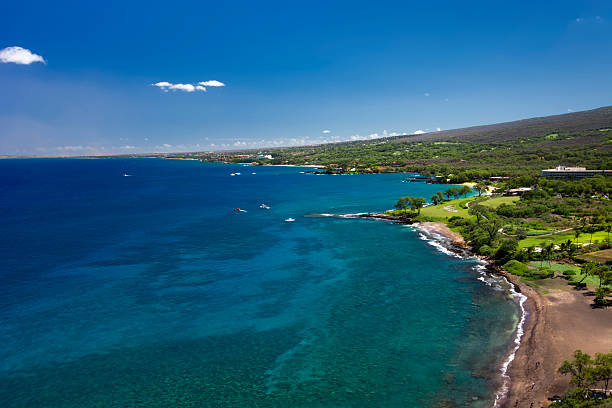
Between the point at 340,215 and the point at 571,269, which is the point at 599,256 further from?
the point at 340,215

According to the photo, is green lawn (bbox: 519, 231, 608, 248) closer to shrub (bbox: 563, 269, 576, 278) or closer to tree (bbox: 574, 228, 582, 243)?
tree (bbox: 574, 228, 582, 243)

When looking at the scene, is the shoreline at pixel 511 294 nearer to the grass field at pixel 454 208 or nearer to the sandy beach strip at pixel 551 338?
the sandy beach strip at pixel 551 338

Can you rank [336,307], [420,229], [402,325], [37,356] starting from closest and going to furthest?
1. [37,356]
2. [402,325]
3. [336,307]
4. [420,229]

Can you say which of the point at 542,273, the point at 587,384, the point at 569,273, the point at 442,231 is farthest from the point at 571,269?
the point at 587,384

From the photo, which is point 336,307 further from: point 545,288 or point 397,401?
point 545,288

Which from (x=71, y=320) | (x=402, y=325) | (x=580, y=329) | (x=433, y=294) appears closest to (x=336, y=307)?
(x=402, y=325)

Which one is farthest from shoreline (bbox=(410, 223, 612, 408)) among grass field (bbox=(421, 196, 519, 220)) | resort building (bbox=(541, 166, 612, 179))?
resort building (bbox=(541, 166, 612, 179))

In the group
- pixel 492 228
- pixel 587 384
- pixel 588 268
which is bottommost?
pixel 587 384

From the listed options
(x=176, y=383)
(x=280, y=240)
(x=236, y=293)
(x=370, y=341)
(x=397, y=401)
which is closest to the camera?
(x=397, y=401)
